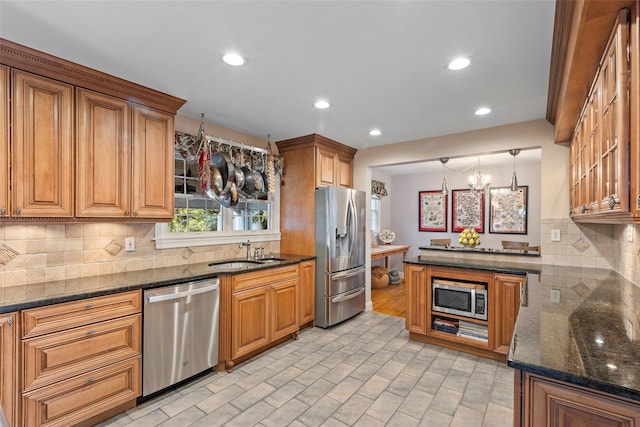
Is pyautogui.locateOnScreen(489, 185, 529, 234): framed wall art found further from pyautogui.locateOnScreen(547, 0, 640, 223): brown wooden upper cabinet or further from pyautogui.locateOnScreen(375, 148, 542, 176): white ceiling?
pyautogui.locateOnScreen(547, 0, 640, 223): brown wooden upper cabinet

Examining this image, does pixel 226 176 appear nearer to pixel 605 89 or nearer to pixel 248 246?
pixel 248 246

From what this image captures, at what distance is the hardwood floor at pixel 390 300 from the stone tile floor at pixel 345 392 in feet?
3.95

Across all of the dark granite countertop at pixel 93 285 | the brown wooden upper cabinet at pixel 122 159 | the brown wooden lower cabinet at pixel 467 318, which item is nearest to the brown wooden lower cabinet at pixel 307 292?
the dark granite countertop at pixel 93 285

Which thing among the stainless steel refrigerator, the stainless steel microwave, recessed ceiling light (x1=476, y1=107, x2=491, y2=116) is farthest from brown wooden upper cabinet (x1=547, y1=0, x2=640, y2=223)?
the stainless steel refrigerator

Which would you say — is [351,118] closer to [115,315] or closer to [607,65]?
[607,65]

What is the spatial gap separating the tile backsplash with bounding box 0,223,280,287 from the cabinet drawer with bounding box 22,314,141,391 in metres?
0.61

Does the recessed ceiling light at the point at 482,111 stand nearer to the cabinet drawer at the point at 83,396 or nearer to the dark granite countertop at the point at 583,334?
the dark granite countertop at the point at 583,334

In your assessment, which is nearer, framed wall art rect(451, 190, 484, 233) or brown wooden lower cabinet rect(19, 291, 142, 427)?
brown wooden lower cabinet rect(19, 291, 142, 427)

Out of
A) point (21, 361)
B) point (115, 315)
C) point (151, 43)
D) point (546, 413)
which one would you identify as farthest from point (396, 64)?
point (21, 361)

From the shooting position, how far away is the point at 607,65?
136cm

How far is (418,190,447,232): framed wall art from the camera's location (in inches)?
268

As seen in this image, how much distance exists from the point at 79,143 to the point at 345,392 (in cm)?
267

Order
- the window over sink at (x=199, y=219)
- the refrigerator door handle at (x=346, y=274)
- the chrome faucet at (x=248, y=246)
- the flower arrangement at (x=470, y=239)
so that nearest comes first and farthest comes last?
the window over sink at (x=199, y=219) → the chrome faucet at (x=248, y=246) → the flower arrangement at (x=470, y=239) → the refrigerator door handle at (x=346, y=274)

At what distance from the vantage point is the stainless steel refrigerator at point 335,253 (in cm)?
382
